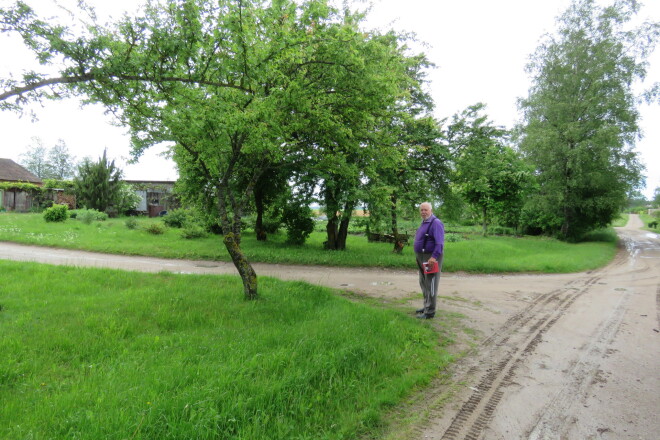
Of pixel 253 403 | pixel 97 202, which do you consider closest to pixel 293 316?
pixel 253 403

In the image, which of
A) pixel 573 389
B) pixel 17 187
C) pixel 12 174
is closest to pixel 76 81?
pixel 573 389

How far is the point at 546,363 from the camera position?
4340mm

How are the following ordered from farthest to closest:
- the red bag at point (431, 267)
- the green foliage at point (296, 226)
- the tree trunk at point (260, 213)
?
the tree trunk at point (260, 213) → the green foliage at point (296, 226) → the red bag at point (431, 267)

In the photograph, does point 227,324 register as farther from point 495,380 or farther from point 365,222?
point 365,222

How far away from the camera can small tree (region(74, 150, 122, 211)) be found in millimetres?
27234

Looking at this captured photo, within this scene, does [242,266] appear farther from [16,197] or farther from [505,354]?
[16,197]

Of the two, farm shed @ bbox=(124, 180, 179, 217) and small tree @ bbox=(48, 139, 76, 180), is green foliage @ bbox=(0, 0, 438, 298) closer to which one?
farm shed @ bbox=(124, 180, 179, 217)

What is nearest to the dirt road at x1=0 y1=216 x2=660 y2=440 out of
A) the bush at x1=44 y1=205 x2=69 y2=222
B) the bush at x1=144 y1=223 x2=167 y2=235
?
the bush at x1=144 y1=223 x2=167 y2=235

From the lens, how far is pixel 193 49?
4879mm

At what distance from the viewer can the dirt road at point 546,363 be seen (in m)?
3.10

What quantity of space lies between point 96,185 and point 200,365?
29.5 m

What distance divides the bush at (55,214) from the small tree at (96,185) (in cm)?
807

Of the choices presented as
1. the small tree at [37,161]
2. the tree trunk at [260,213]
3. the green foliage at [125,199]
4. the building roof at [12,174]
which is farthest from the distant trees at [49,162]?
the tree trunk at [260,213]

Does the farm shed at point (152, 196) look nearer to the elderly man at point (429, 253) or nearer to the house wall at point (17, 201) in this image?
the house wall at point (17, 201)
